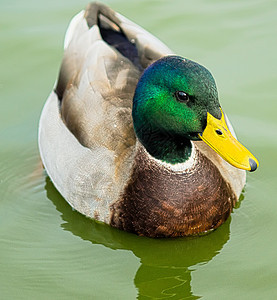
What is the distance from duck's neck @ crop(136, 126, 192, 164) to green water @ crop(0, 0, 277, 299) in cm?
59

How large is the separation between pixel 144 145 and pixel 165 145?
0.15m

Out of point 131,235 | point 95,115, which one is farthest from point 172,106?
point 131,235

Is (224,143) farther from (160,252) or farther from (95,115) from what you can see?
(95,115)

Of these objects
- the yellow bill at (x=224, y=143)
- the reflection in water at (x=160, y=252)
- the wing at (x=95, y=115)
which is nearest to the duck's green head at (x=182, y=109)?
the yellow bill at (x=224, y=143)

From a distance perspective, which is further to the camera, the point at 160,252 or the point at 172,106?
the point at 160,252

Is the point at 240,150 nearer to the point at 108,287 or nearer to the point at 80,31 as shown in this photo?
the point at 108,287

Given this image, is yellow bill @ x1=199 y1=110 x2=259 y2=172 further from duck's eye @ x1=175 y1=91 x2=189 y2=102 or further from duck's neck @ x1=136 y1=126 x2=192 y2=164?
duck's neck @ x1=136 y1=126 x2=192 y2=164

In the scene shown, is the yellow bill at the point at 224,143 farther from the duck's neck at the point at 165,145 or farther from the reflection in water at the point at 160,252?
the reflection in water at the point at 160,252

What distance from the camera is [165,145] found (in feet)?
16.2

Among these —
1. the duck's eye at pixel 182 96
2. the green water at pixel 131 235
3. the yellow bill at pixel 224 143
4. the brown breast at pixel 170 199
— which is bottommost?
the green water at pixel 131 235

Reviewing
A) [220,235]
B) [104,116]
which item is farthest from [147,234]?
[104,116]

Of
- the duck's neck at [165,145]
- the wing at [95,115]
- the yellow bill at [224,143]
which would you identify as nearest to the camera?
the yellow bill at [224,143]

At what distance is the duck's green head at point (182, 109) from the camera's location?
453 centimetres

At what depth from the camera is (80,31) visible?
628 cm
